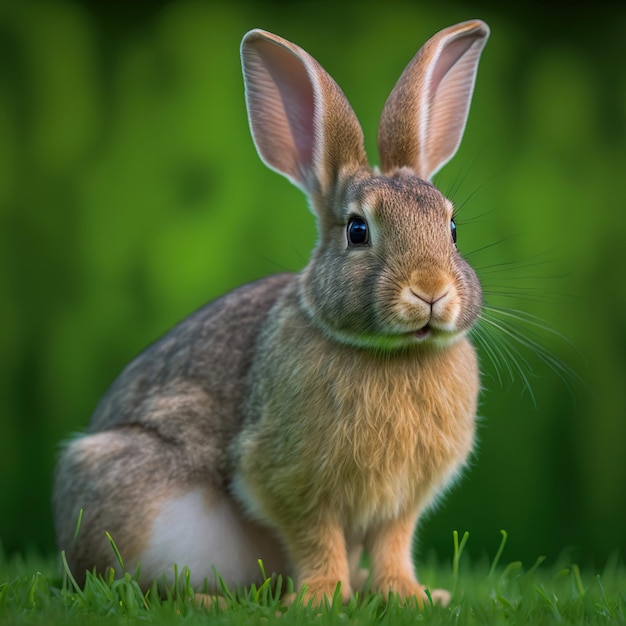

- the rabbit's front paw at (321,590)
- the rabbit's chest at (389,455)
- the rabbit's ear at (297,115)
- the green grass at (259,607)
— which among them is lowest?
the rabbit's front paw at (321,590)

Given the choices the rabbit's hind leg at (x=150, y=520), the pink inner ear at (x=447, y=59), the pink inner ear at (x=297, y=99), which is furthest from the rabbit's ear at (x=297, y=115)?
the rabbit's hind leg at (x=150, y=520)

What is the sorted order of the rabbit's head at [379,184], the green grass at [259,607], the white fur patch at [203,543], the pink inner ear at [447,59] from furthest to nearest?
the pink inner ear at [447,59]
the white fur patch at [203,543]
the rabbit's head at [379,184]
the green grass at [259,607]

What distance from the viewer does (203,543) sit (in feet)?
13.0

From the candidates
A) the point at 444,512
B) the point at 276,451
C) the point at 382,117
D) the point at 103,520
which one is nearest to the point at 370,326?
the point at 276,451

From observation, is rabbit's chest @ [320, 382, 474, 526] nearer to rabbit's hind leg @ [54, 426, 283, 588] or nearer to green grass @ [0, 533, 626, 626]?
green grass @ [0, 533, 626, 626]

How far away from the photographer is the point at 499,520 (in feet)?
18.4

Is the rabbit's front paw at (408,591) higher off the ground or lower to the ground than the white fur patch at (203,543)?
lower

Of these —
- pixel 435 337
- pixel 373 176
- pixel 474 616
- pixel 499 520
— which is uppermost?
pixel 373 176

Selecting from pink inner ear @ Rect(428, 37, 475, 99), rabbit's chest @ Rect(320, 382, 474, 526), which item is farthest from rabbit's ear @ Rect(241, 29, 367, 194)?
rabbit's chest @ Rect(320, 382, 474, 526)

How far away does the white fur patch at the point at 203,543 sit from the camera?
3.89 m

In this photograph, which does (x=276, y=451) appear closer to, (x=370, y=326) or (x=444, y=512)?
(x=370, y=326)

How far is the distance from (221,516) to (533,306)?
2.37 metres

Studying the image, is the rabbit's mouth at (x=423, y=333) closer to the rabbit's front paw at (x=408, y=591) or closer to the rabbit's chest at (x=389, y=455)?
the rabbit's chest at (x=389, y=455)

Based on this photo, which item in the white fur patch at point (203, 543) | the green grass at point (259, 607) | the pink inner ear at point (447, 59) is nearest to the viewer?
the green grass at point (259, 607)
